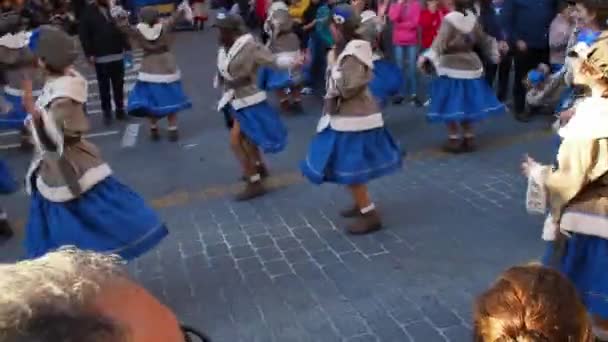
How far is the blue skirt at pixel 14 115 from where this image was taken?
8.33m

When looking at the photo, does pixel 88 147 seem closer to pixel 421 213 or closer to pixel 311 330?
pixel 311 330

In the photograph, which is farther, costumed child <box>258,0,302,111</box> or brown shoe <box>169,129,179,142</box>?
costumed child <box>258,0,302,111</box>

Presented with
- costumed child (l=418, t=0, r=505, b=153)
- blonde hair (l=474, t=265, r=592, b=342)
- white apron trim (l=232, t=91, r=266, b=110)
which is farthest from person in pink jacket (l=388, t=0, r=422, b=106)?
blonde hair (l=474, t=265, r=592, b=342)

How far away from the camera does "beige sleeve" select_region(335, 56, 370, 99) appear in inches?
208

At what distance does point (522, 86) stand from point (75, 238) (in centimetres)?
599

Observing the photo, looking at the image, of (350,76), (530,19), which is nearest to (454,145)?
(530,19)

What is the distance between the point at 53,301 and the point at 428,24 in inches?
344

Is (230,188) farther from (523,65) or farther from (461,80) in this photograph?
(523,65)

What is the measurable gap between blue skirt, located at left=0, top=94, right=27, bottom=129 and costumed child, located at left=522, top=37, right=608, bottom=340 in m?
6.53

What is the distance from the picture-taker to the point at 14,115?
330 inches

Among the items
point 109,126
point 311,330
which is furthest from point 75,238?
point 109,126

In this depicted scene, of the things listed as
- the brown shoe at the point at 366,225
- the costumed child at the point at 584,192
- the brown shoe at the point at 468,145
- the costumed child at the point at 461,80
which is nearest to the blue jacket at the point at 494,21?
the costumed child at the point at 461,80

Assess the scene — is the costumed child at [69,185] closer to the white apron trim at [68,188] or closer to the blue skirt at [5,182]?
the white apron trim at [68,188]

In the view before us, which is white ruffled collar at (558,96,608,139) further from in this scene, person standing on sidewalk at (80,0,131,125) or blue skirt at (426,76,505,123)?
person standing on sidewalk at (80,0,131,125)
